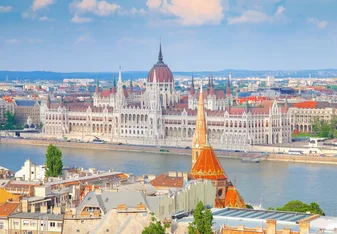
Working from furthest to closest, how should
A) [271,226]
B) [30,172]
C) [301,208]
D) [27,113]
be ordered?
1. [27,113]
2. [30,172]
3. [301,208]
4. [271,226]

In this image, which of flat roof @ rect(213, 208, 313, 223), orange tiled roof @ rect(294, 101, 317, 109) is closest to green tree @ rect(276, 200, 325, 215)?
flat roof @ rect(213, 208, 313, 223)

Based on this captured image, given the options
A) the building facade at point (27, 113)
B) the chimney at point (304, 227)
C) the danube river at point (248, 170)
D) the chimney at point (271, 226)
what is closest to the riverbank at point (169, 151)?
the danube river at point (248, 170)

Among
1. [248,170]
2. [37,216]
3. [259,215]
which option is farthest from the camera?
[248,170]

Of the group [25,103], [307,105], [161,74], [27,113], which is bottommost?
[27,113]

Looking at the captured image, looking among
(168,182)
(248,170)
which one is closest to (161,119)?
(248,170)

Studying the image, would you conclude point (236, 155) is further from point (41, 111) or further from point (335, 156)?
point (41, 111)

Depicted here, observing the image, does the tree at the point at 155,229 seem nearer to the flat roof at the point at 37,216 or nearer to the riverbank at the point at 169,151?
the flat roof at the point at 37,216

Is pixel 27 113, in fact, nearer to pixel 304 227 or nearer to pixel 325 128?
pixel 325 128

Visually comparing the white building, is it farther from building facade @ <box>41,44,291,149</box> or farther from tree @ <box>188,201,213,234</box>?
building facade @ <box>41,44,291,149</box>
